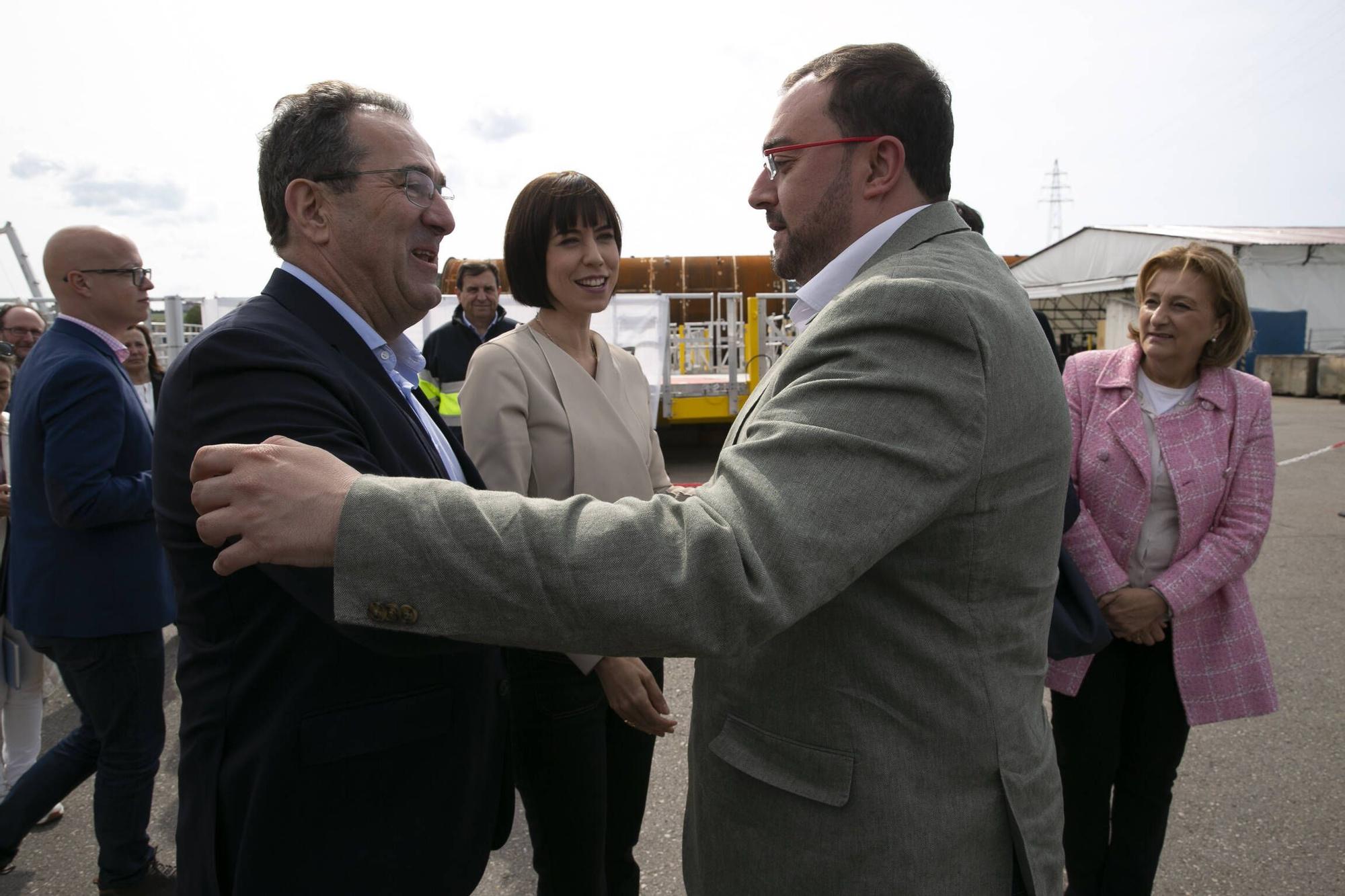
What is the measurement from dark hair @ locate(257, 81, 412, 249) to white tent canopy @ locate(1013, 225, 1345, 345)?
23240 mm

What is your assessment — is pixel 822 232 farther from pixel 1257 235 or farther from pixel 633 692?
pixel 1257 235

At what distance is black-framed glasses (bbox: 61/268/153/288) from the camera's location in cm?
278

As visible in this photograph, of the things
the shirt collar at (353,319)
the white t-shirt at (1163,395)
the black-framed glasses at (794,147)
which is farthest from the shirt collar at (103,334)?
the white t-shirt at (1163,395)

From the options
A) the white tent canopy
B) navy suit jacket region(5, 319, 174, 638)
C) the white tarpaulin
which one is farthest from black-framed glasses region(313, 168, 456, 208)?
the white tent canopy

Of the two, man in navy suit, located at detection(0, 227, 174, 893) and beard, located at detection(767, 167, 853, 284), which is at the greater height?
beard, located at detection(767, 167, 853, 284)

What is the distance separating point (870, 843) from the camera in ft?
4.05

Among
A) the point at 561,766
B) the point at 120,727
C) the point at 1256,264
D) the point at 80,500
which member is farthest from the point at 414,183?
the point at 1256,264

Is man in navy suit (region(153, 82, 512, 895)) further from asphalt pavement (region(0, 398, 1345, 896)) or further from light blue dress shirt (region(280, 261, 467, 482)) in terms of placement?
asphalt pavement (region(0, 398, 1345, 896))

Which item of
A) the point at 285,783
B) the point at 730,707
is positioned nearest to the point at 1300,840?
the point at 730,707

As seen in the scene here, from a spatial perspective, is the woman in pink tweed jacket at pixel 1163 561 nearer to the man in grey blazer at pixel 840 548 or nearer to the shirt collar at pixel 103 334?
the man in grey blazer at pixel 840 548

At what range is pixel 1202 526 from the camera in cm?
246

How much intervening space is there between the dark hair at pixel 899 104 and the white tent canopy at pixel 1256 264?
22.8 metres

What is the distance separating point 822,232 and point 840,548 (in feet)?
2.29

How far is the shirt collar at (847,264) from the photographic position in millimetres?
1405
